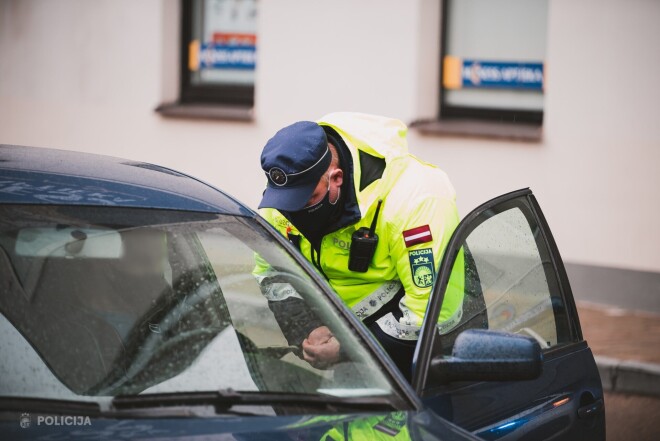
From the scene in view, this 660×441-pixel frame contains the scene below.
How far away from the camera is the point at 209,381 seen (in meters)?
2.72

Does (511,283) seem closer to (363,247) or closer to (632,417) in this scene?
(363,247)

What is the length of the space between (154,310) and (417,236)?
952mm

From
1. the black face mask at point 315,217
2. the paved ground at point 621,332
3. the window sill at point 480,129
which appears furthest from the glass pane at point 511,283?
the window sill at point 480,129

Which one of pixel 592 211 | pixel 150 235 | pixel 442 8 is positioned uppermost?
pixel 442 8

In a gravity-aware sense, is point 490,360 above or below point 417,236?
below

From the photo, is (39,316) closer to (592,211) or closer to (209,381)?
(209,381)

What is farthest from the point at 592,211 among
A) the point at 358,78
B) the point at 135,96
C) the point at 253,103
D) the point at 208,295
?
the point at 208,295

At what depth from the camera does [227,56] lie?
11.8 m

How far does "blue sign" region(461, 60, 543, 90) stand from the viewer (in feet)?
31.4

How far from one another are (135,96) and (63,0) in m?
1.51

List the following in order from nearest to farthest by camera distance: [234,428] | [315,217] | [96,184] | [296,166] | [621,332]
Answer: [234,428]
[96,184]
[296,166]
[315,217]
[621,332]

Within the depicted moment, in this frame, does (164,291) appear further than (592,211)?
No

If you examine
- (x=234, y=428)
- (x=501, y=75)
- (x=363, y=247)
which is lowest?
(x=234, y=428)

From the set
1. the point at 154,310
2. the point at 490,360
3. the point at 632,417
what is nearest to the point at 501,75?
the point at 632,417
